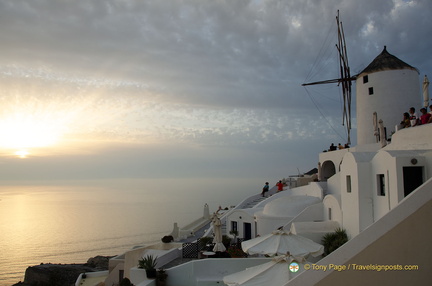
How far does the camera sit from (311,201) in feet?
82.0

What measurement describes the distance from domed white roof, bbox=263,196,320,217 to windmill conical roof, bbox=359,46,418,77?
10574mm

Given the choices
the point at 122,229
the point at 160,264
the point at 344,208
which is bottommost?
the point at 122,229

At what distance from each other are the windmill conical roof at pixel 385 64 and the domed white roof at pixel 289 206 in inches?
416

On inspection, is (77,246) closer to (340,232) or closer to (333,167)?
(333,167)

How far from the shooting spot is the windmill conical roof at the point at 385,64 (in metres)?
26.7

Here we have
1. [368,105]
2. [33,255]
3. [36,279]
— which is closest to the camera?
[368,105]

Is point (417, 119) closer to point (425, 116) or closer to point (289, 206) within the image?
point (425, 116)

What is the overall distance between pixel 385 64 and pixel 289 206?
12542 mm

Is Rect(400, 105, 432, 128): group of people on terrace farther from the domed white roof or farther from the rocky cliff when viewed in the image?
the rocky cliff

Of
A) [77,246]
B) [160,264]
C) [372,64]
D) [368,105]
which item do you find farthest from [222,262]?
[77,246]

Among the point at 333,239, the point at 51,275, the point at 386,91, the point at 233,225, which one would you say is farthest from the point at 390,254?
the point at 51,275

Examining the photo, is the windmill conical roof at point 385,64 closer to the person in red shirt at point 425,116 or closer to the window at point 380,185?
the person in red shirt at point 425,116

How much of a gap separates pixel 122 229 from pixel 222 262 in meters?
92.6

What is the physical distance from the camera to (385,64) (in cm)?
2722
